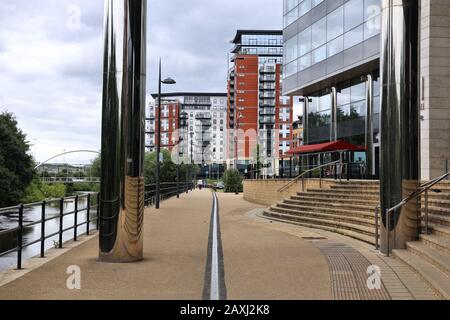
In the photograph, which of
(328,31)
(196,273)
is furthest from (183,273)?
(328,31)

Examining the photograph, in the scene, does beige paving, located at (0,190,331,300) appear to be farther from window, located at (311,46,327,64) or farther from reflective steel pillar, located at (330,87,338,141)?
window, located at (311,46,327,64)

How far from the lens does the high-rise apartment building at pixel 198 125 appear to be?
15150 cm

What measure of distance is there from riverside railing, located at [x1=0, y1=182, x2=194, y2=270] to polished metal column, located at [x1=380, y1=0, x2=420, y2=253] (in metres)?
6.43

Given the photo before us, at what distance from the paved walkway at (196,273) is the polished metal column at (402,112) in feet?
3.89

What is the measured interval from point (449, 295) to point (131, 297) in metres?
3.79

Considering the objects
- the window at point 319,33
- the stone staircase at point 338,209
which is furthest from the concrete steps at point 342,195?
the window at point 319,33

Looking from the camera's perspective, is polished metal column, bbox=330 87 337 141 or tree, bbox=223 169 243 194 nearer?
polished metal column, bbox=330 87 337 141

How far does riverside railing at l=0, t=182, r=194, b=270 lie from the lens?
8.73m

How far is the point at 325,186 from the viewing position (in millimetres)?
21734

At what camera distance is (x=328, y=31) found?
34.7m

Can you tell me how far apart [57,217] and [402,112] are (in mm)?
7210

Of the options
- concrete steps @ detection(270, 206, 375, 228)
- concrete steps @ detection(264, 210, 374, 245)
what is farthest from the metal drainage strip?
concrete steps @ detection(270, 206, 375, 228)

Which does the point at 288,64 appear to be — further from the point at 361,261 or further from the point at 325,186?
the point at 361,261
